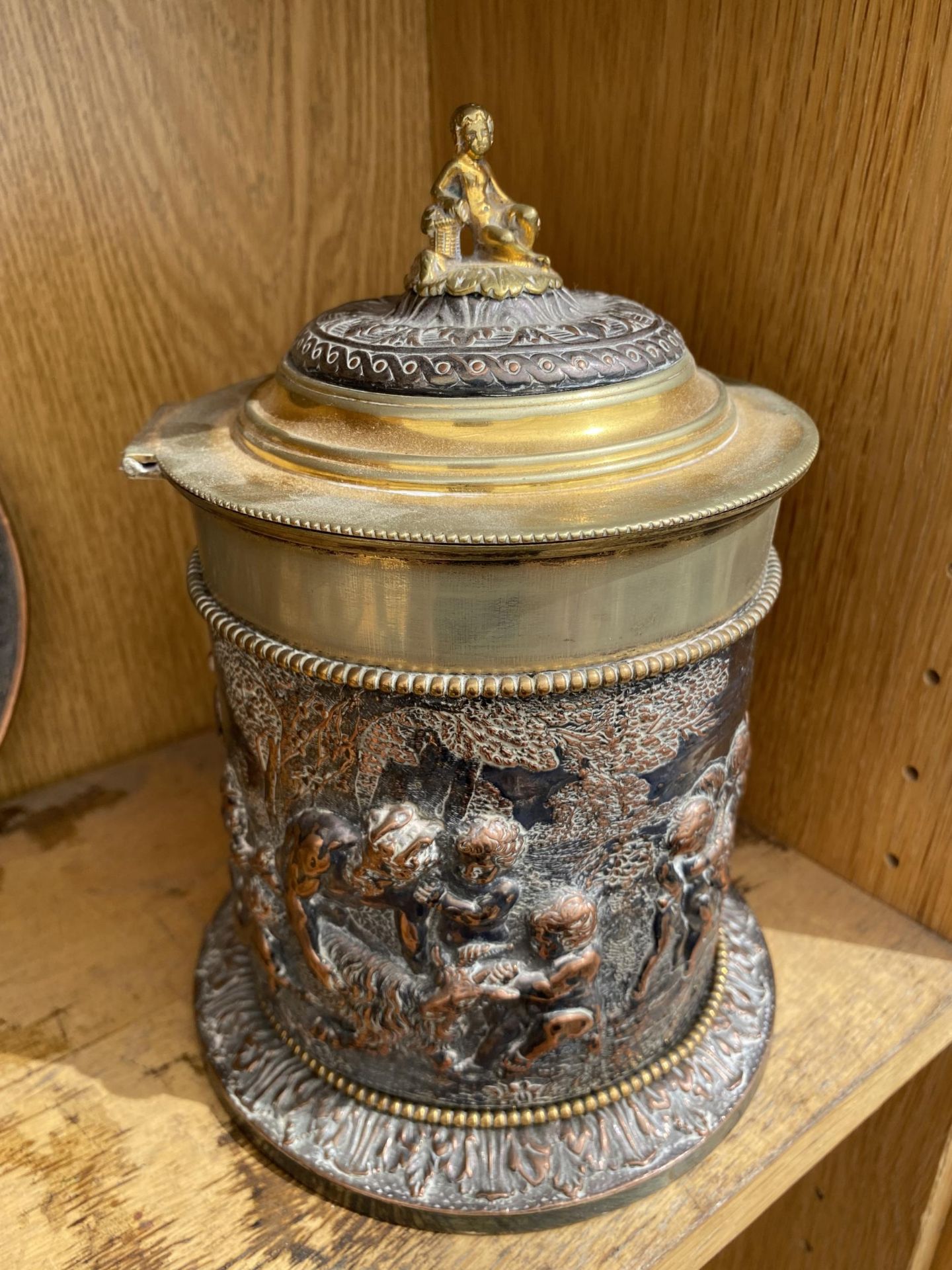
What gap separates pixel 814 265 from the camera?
2.57 feet

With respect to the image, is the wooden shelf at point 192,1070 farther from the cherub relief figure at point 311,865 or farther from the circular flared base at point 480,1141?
the cherub relief figure at point 311,865

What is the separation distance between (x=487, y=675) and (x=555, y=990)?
226 millimetres

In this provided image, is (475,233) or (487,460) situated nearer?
(487,460)

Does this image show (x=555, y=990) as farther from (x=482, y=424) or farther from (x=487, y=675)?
(x=482, y=424)

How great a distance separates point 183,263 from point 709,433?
60 centimetres

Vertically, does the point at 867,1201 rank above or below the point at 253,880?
below

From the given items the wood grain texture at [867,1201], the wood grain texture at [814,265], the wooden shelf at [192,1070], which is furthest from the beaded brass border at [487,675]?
the wood grain texture at [867,1201]

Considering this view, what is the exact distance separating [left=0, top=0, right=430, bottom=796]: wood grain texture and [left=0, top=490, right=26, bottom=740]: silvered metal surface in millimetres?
43

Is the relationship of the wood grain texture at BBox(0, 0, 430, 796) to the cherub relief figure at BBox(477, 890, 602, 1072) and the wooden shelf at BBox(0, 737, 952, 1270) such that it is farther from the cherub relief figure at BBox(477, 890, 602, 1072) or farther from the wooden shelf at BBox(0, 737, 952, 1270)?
the cherub relief figure at BBox(477, 890, 602, 1072)

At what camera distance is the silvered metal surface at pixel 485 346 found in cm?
57

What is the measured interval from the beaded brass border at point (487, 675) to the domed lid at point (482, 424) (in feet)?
0.27

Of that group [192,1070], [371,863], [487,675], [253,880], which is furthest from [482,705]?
[192,1070]

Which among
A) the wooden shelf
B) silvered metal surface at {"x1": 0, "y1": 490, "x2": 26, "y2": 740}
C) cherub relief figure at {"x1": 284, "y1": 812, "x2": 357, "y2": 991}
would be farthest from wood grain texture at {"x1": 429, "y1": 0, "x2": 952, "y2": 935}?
silvered metal surface at {"x1": 0, "y1": 490, "x2": 26, "y2": 740}

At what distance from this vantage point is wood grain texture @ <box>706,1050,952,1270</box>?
91cm
